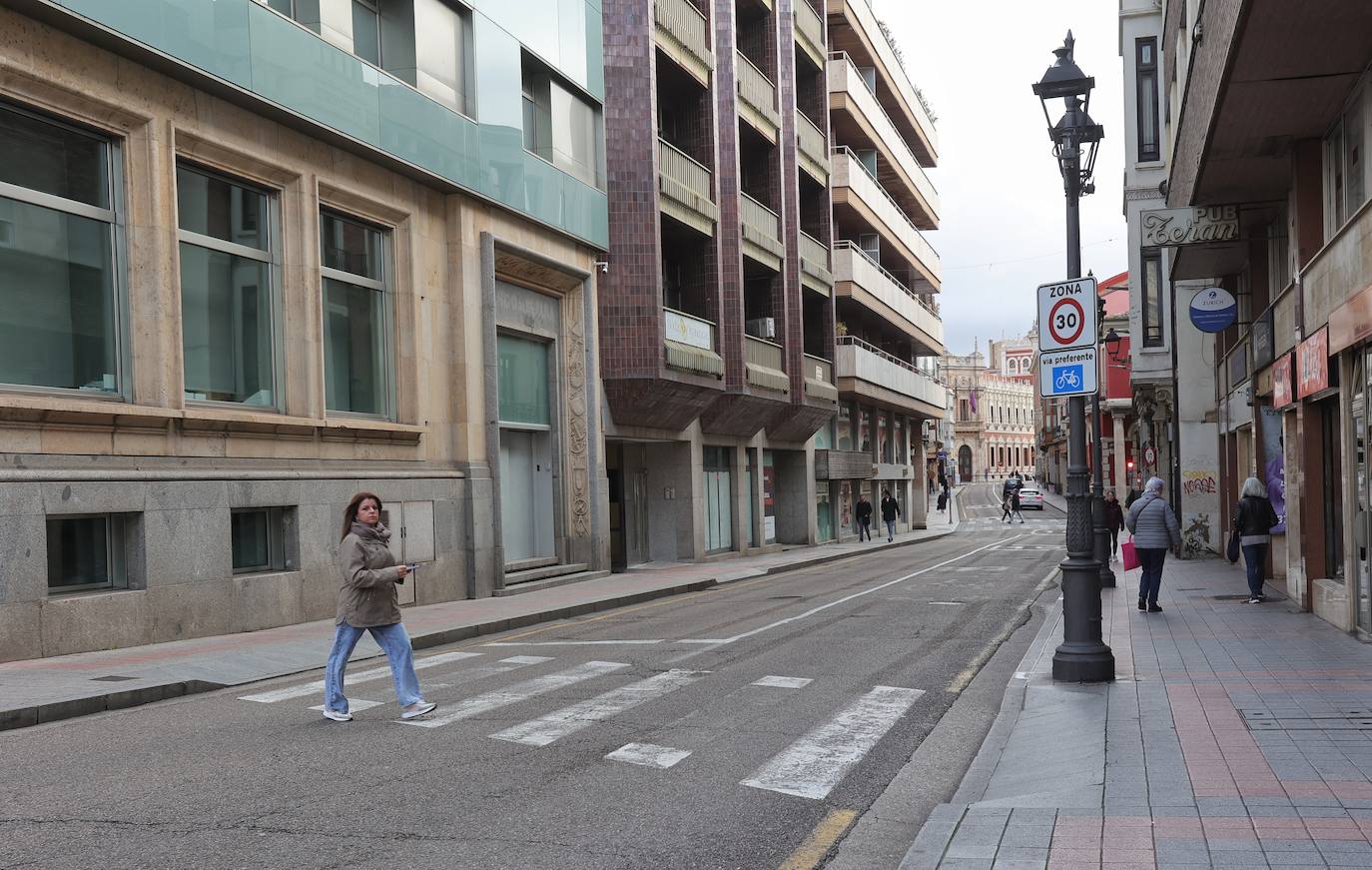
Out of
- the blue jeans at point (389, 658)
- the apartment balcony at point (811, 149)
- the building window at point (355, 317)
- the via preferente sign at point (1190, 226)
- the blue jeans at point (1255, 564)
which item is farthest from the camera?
the apartment balcony at point (811, 149)

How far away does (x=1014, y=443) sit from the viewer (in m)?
151

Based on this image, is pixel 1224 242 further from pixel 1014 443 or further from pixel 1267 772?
pixel 1014 443

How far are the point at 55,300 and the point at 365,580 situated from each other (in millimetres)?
6571

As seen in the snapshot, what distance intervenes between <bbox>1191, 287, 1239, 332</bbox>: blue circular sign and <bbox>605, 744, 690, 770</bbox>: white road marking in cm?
1510

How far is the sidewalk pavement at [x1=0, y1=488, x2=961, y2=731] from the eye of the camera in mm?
9086

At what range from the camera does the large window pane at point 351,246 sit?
16781mm

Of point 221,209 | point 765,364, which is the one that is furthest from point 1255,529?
point 765,364

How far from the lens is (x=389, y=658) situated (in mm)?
8430

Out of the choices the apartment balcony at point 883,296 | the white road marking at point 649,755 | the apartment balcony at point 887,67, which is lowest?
the white road marking at point 649,755

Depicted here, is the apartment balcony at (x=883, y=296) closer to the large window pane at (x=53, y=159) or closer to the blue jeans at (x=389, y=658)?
the large window pane at (x=53, y=159)

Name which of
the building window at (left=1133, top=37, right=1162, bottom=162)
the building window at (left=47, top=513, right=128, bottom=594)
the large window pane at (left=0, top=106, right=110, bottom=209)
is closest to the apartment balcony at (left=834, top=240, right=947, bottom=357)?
the building window at (left=1133, top=37, right=1162, bottom=162)

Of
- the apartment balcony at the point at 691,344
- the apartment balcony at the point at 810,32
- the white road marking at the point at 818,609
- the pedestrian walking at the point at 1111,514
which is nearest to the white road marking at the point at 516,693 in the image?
the white road marking at the point at 818,609

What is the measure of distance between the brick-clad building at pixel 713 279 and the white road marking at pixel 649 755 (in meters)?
17.1

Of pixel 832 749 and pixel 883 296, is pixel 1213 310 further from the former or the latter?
pixel 883 296
